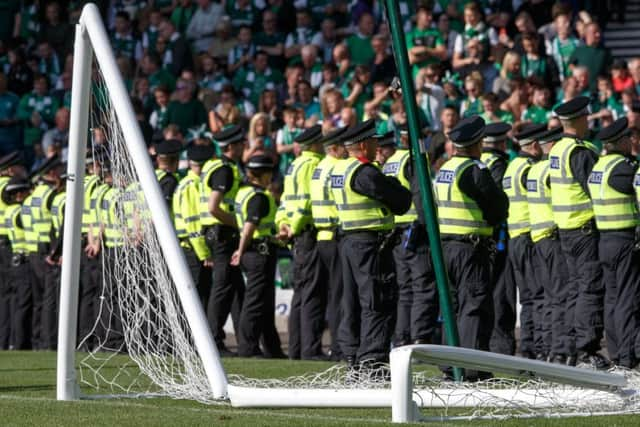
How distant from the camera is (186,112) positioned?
23.4 metres

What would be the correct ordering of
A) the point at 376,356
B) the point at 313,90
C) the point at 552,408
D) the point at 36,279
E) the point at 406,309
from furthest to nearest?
the point at 313,90, the point at 36,279, the point at 406,309, the point at 376,356, the point at 552,408

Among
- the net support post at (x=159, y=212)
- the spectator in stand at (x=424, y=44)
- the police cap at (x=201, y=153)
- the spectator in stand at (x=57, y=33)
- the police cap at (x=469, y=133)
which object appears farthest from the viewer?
the spectator in stand at (x=57, y=33)

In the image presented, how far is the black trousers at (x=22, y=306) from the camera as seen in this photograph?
2012 centimetres

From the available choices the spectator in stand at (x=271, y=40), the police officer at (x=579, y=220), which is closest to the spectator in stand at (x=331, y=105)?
the spectator in stand at (x=271, y=40)

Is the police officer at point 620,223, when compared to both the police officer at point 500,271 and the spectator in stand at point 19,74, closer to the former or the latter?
the police officer at point 500,271

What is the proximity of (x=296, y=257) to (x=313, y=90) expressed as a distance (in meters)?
6.19

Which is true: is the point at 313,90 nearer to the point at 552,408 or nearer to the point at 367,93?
the point at 367,93

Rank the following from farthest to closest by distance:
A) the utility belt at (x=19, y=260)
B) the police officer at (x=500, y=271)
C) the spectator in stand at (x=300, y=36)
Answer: the spectator in stand at (x=300, y=36), the utility belt at (x=19, y=260), the police officer at (x=500, y=271)

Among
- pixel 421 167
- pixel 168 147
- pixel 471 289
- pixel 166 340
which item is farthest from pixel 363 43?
pixel 166 340

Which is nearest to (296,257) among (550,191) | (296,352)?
(296,352)

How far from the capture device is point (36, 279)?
1997cm

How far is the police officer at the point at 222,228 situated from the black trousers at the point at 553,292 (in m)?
3.99

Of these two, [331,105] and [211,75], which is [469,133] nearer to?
[331,105]

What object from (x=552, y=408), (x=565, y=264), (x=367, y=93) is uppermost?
(x=367, y=93)
